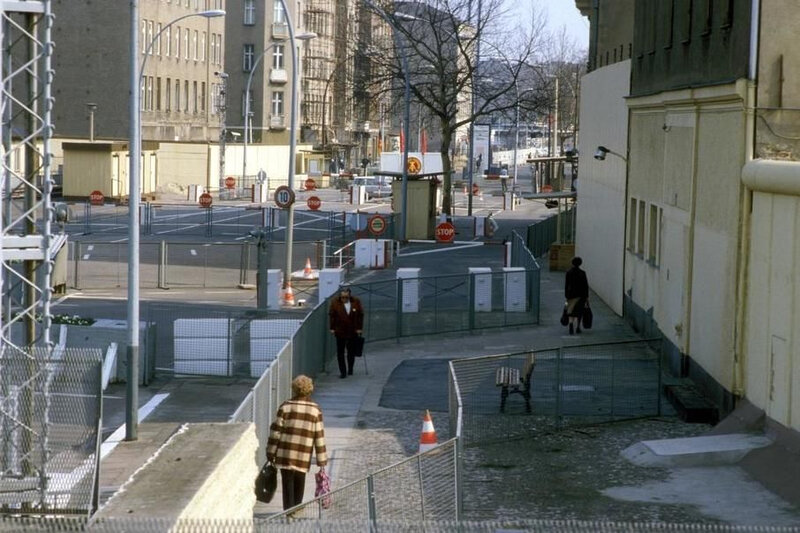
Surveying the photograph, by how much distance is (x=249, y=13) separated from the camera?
112 m

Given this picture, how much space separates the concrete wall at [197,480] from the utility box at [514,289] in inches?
693

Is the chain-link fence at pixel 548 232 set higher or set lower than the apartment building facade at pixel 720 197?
lower

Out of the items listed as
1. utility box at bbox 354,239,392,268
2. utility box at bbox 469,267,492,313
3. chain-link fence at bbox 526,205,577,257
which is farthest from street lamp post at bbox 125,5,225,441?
chain-link fence at bbox 526,205,577,257

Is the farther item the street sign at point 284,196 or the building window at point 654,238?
the street sign at point 284,196

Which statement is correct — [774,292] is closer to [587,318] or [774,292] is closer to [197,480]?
[197,480]

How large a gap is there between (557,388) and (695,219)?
417 centimetres

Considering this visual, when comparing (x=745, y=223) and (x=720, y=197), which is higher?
(x=720, y=197)

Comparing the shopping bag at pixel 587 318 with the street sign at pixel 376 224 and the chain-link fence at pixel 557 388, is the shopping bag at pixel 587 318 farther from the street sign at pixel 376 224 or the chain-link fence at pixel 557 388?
the street sign at pixel 376 224

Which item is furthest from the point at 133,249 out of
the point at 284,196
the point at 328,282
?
the point at 284,196

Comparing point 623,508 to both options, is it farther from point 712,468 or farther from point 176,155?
point 176,155

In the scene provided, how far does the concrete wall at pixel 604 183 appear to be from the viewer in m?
32.2

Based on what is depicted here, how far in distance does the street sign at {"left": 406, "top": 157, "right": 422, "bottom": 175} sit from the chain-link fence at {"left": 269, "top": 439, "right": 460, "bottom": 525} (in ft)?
146

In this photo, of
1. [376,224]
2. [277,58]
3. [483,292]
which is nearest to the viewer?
[483,292]

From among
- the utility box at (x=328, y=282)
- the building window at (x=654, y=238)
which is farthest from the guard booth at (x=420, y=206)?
the building window at (x=654, y=238)
